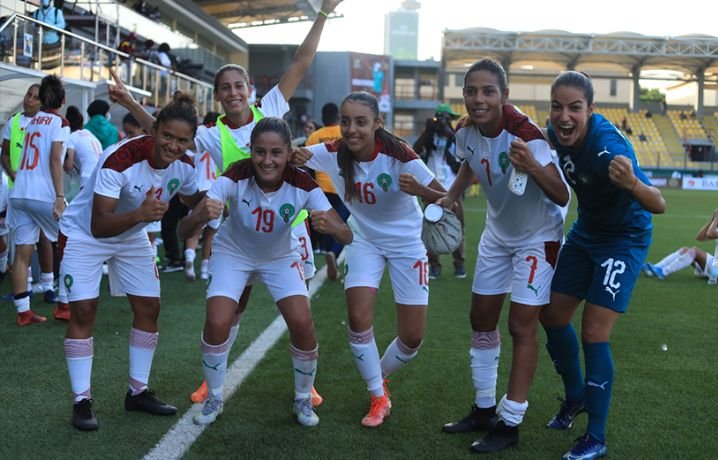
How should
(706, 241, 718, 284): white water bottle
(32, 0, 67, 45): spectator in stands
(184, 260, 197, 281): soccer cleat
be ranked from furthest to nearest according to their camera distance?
(32, 0, 67, 45): spectator in stands < (706, 241, 718, 284): white water bottle < (184, 260, 197, 281): soccer cleat

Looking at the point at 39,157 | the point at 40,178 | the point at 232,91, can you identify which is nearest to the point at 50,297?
the point at 40,178

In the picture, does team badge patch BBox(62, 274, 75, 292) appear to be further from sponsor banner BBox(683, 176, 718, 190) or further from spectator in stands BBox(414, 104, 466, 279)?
sponsor banner BBox(683, 176, 718, 190)

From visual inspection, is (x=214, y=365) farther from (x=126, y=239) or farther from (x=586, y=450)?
(x=586, y=450)

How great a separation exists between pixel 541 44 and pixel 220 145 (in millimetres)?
49240

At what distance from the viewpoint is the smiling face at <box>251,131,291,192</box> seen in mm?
4180

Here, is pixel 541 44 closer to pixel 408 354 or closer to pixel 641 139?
pixel 641 139

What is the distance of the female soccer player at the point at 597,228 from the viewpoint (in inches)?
148

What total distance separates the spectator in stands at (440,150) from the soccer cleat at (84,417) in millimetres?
6097

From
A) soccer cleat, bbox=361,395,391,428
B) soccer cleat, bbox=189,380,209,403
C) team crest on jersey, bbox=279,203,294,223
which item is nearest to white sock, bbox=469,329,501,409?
soccer cleat, bbox=361,395,391,428

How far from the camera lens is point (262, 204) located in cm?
430

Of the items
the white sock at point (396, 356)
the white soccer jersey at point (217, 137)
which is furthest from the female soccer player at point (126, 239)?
the white sock at point (396, 356)

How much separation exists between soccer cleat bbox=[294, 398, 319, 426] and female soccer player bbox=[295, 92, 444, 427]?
0.29 metres

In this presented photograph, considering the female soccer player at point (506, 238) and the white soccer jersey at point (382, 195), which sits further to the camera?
the white soccer jersey at point (382, 195)

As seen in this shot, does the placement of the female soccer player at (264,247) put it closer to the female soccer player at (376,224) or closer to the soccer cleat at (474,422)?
the female soccer player at (376,224)
